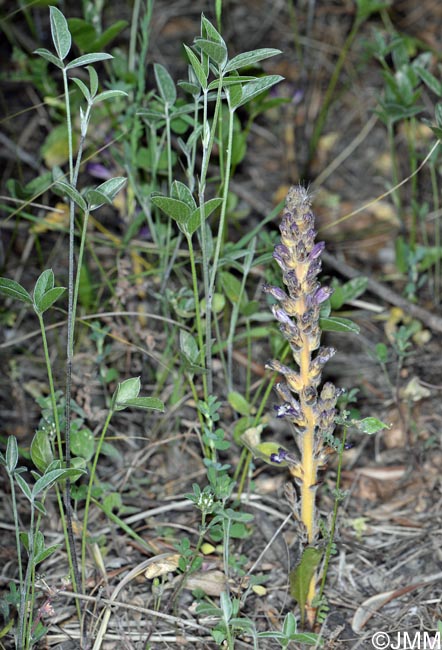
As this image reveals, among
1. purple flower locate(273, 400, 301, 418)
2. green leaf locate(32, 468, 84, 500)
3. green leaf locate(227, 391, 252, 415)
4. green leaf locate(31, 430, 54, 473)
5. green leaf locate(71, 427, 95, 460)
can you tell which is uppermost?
purple flower locate(273, 400, 301, 418)

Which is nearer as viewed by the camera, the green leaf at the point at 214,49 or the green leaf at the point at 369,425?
the green leaf at the point at 214,49

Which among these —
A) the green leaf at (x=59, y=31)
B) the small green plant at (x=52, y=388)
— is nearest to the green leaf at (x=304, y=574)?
the small green plant at (x=52, y=388)

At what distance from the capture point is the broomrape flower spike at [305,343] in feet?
5.07

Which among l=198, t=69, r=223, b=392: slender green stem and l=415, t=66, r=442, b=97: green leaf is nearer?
l=198, t=69, r=223, b=392: slender green stem

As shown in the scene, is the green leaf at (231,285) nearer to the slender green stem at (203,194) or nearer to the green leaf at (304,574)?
the slender green stem at (203,194)

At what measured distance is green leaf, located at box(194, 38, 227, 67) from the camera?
1522mm

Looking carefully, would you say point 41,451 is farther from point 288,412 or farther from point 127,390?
point 288,412

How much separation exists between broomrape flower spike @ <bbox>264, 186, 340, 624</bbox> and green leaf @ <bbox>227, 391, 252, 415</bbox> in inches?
14.5

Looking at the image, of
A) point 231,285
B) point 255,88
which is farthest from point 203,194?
point 231,285

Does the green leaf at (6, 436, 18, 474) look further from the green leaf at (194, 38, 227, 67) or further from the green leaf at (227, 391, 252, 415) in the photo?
the green leaf at (194, 38, 227, 67)

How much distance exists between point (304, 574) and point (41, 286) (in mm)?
784

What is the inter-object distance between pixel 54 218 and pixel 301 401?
1396 mm

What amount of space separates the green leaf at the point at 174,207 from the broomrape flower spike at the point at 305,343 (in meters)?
0.21

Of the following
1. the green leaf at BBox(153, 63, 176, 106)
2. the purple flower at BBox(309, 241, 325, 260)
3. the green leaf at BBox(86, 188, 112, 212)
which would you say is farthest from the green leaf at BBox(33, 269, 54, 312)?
the green leaf at BBox(153, 63, 176, 106)
